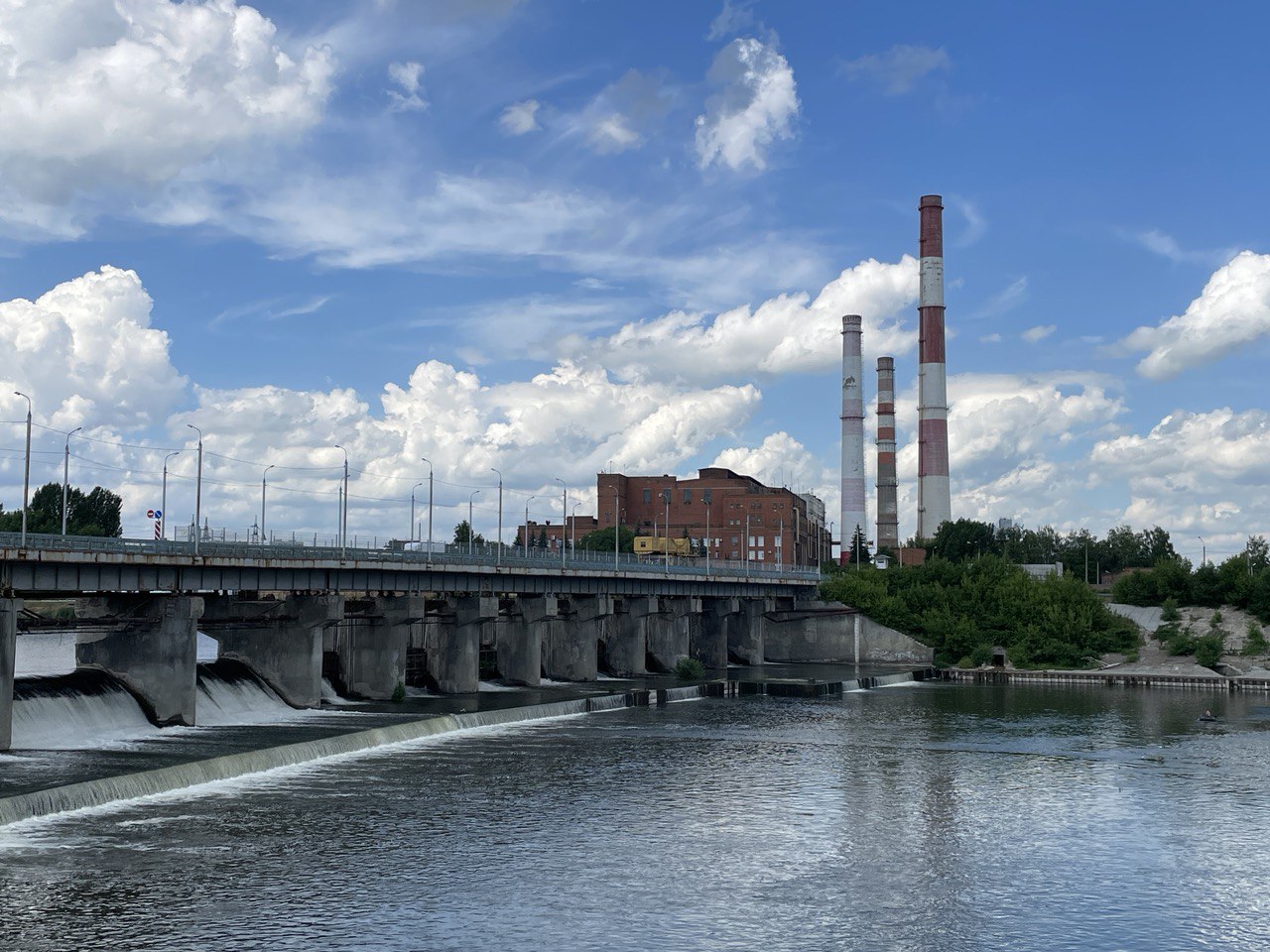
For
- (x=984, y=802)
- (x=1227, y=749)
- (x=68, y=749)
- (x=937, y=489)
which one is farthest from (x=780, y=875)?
(x=937, y=489)

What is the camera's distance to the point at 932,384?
561ft

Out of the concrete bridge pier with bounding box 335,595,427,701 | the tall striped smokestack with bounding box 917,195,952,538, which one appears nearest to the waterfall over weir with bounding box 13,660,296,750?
the concrete bridge pier with bounding box 335,595,427,701

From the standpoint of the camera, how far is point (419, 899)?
119 feet

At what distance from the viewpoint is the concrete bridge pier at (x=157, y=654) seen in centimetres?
6775

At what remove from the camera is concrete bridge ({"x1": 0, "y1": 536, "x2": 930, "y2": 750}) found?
66312mm

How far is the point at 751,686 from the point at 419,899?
6858 cm

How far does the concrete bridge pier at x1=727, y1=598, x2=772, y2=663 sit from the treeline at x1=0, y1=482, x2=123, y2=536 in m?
81.8

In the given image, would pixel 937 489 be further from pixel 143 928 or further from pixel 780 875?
pixel 143 928

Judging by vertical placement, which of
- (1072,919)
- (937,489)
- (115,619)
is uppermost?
(937,489)

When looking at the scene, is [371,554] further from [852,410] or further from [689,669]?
[852,410]

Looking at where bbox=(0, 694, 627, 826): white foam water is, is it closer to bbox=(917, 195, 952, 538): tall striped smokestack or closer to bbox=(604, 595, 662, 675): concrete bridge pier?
bbox=(604, 595, 662, 675): concrete bridge pier

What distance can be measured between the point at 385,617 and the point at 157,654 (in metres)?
20.2

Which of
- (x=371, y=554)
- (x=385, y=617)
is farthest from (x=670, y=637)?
(x=371, y=554)

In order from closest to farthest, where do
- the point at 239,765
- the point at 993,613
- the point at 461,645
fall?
the point at 239,765 → the point at 461,645 → the point at 993,613
